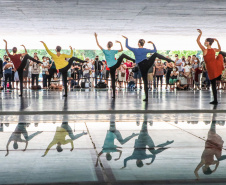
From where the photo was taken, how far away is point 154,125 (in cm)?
872

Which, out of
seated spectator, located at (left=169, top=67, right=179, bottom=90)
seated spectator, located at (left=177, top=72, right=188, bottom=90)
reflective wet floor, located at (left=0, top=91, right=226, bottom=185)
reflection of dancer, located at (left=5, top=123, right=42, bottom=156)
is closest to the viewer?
reflective wet floor, located at (left=0, top=91, right=226, bottom=185)

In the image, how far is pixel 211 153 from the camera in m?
5.68

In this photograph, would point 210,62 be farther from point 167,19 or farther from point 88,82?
point 88,82

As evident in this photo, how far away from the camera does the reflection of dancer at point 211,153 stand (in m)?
4.82

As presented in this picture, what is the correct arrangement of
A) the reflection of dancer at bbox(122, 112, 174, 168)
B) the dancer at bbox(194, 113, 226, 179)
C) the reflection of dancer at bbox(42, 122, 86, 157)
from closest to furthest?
the dancer at bbox(194, 113, 226, 179)
the reflection of dancer at bbox(122, 112, 174, 168)
the reflection of dancer at bbox(42, 122, 86, 157)

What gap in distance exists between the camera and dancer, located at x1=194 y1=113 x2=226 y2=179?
482cm

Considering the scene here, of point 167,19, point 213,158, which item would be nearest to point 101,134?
point 213,158

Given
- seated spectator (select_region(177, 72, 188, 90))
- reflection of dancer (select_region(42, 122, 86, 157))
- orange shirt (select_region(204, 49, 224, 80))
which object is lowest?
reflection of dancer (select_region(42, 122, 86, 157))

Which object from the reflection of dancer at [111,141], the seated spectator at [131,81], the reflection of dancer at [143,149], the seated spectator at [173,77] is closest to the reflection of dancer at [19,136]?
the reflection of dancer at [111,141]

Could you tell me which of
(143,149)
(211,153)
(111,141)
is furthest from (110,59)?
(211,153)

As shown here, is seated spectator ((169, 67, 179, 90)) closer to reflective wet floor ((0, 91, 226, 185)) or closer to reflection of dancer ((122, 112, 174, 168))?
reflective wet floor ((0, 91, 226, 185))

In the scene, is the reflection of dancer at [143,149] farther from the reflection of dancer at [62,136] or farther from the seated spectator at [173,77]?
the seated spectator at [173,77]

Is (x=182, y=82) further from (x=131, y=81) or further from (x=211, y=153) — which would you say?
(x=211, y=153)

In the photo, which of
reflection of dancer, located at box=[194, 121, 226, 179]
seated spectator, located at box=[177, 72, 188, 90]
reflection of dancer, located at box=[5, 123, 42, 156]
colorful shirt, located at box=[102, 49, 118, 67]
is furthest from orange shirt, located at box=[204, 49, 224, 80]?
seated spectator, located at box=[177, 72, 188, 90]
